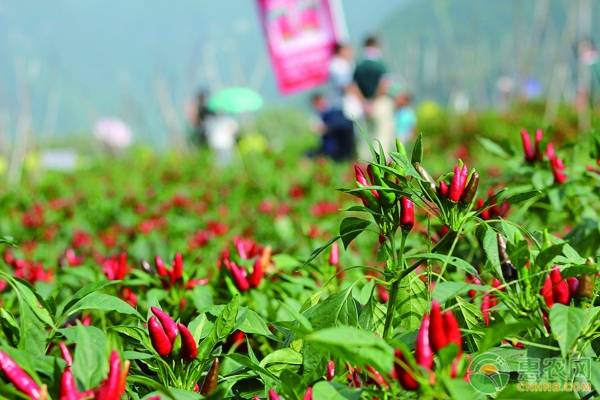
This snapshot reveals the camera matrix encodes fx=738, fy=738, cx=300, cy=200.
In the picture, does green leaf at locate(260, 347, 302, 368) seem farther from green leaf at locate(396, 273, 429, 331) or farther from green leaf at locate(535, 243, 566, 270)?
green leaf at locate(535, 243, 566, 270)

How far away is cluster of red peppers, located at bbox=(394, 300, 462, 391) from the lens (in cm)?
82

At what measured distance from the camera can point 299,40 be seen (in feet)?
34.0

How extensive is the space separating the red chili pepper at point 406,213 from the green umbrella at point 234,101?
10258mm

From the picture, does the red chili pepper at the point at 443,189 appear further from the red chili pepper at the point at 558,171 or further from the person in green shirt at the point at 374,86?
the person in green shirt at the point at 374,86

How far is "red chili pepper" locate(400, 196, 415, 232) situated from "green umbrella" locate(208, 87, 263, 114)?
33.7 ft

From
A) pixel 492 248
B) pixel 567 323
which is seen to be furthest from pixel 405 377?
pixel 492 248

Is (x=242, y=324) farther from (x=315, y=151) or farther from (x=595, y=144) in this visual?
(x=315, y=151)

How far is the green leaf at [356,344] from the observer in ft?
2.55

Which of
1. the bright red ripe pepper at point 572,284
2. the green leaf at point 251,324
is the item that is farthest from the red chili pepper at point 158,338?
the bright red ripe pepper at point 572,284

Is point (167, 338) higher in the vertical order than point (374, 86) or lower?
higher

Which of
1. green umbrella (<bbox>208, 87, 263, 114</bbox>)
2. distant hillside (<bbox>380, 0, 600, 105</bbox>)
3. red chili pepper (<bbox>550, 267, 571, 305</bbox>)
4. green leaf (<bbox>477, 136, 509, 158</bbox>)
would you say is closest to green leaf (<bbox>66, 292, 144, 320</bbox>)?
red chili pepper (<bbox>550, 267, 571, 305</bbox>)

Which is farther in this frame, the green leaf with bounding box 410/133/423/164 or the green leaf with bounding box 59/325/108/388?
the green leaf with bounding box 410/133/423/164

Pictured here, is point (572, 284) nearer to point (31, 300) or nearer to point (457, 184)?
point (457, 184)

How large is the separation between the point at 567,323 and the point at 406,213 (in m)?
0.31
